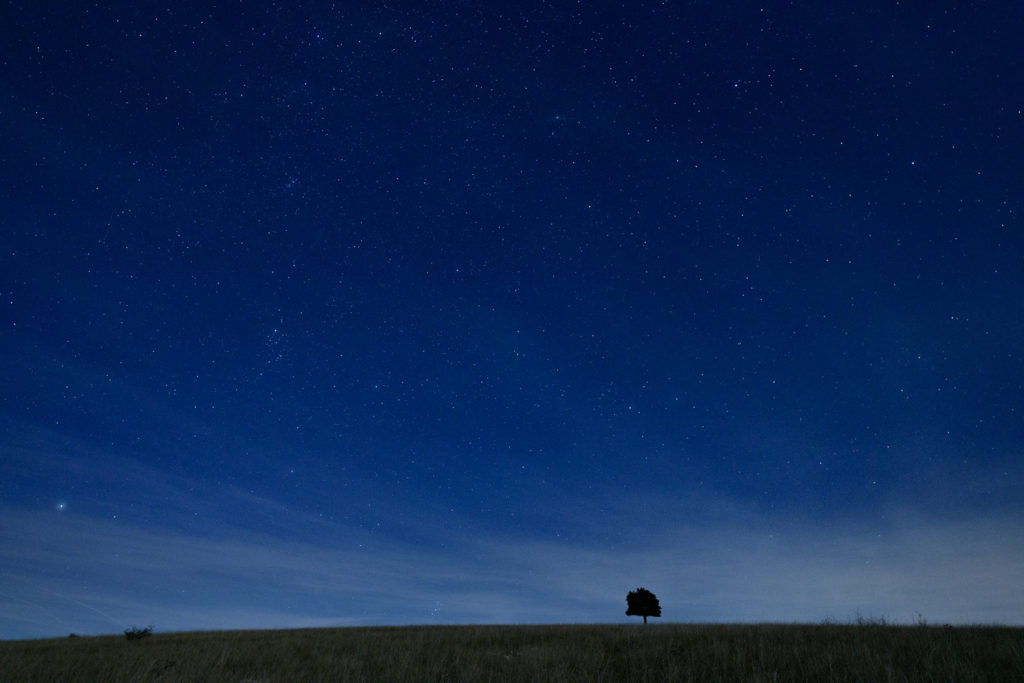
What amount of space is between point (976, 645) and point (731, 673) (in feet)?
15.2

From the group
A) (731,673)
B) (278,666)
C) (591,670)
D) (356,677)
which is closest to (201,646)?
(278,666)

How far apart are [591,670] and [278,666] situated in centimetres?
594

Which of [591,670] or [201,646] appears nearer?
[591,670]

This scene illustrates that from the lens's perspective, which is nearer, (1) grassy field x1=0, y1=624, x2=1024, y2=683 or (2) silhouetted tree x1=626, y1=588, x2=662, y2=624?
→ (1) grassy field x1=0, y1=624, x2=1024, y2=683

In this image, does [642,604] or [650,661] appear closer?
[650,661]

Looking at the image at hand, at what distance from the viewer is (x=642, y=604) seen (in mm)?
33062

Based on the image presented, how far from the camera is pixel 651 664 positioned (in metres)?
10.1

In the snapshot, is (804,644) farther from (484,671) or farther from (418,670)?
(418,670)

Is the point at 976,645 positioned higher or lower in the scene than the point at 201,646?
higher

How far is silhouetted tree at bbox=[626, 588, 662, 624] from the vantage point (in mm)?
32844

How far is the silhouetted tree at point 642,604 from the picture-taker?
32.8 metres

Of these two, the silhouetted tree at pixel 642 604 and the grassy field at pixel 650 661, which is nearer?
the grassy field at pixel 650 661

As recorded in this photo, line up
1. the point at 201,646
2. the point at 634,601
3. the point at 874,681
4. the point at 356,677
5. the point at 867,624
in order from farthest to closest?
the point at 634,601 → the point at 201,646 → the point at 867,624 → the point at 356,677 → the point at 874,681

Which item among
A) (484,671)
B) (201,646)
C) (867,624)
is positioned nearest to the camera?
(484,671)
